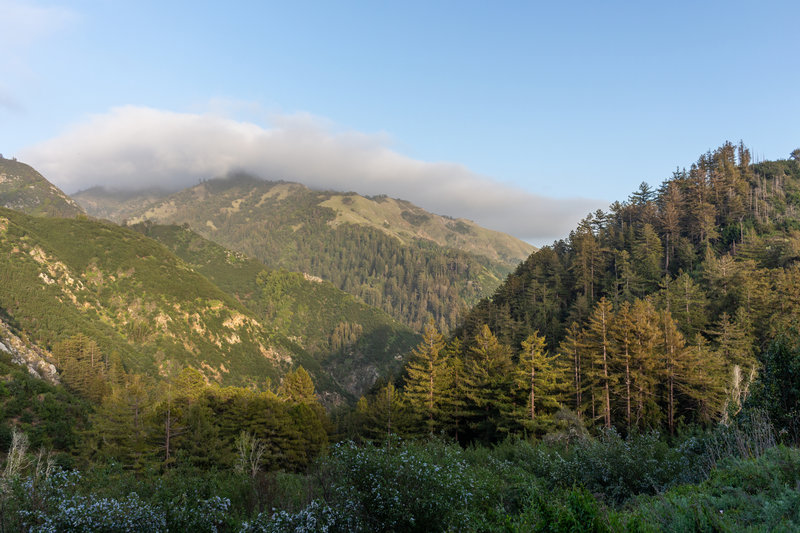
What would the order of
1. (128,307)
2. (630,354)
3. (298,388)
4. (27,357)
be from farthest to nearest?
1. (128,307)
2. (27,357)
3. (298,388)
4. (630,354)

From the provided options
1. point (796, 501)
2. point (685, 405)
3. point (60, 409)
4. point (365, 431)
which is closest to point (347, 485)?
point (796, 501)

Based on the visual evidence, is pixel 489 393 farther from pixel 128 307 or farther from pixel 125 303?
pixel 125 303

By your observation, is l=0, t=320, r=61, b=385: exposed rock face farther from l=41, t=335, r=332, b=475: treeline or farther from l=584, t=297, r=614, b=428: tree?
l=584, t=297, r=614, b=428: tree

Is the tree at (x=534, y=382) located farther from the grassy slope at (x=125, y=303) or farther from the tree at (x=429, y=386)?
the grassy slope at (x=125, y=303)

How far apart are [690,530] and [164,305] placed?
162m

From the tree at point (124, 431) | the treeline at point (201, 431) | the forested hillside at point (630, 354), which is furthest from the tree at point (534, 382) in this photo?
the tree at point (124, 431)

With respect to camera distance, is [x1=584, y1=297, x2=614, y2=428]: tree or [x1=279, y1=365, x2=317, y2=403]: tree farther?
[x1=279, y1=365, x2=317, y2=403]: tree

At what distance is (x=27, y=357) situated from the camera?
7500 cm

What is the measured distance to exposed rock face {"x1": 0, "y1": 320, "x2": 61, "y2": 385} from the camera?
68.9 m

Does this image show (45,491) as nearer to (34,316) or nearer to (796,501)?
(796,501)

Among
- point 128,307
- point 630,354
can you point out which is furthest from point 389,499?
point 128,307

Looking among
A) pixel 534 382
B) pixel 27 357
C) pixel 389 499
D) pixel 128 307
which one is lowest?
pixel 27 357

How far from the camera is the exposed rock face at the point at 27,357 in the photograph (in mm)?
68875

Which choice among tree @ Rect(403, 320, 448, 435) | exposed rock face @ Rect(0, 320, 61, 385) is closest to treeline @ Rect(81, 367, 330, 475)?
tree @ Rect(403, 320, 448, 435)
